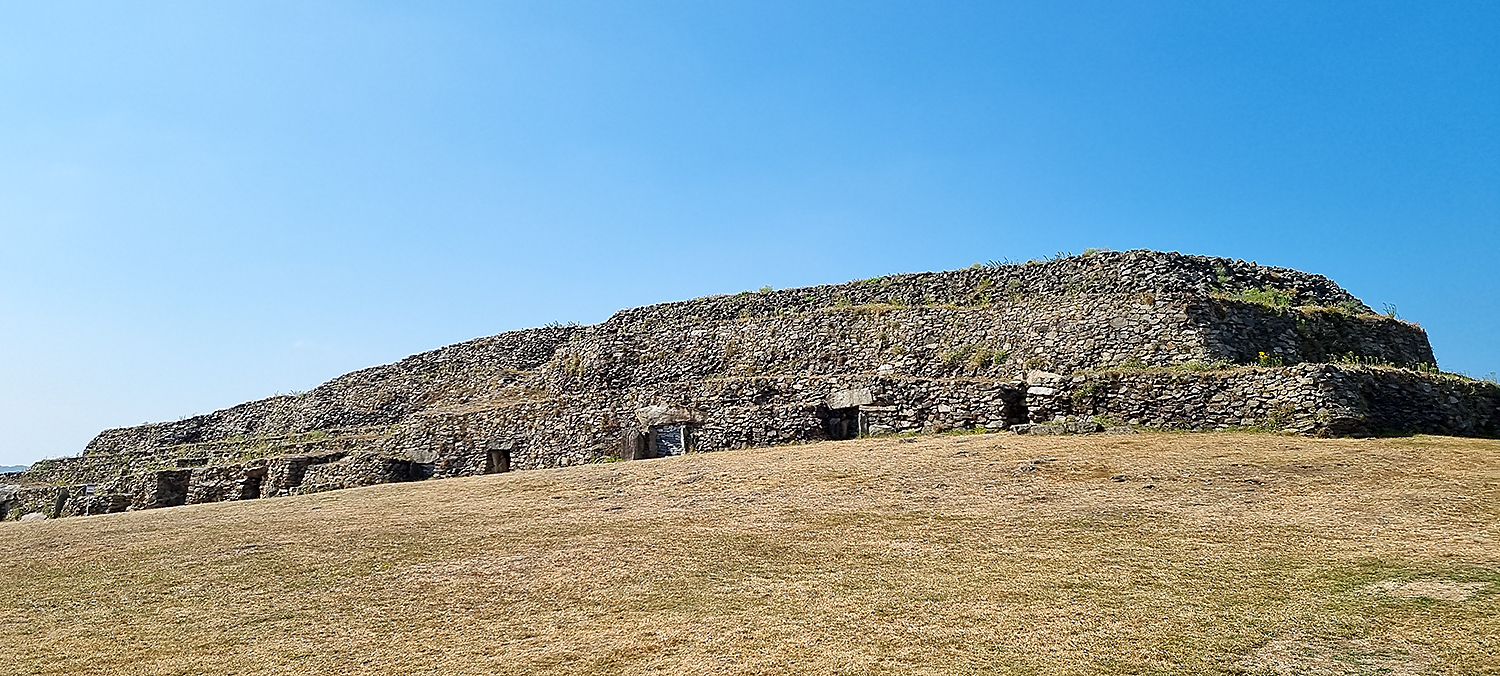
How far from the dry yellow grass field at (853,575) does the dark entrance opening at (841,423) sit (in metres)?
5.28

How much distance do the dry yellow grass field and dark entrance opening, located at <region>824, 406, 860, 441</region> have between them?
208 inches

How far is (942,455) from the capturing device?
1692 centimetres

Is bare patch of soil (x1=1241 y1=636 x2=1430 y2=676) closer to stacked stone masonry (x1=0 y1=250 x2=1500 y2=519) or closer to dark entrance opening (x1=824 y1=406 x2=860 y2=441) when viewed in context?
stacked stone masonry (x1=0 y1=250 x2=1500 y2=519)

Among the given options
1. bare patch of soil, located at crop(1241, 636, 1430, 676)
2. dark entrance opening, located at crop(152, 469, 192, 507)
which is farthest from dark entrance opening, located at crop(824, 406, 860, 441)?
dark entrance opening, located at crop(152, 469, 192, 507)

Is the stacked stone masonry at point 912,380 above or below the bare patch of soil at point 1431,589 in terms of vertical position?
above

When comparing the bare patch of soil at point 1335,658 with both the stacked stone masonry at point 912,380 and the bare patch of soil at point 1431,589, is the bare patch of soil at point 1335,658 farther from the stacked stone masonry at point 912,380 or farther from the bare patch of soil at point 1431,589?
the stacked stone masonry at point 912,380

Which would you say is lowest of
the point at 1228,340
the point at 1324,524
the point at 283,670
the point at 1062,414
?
the point at 283,670

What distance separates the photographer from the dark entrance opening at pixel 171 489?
22.2 m

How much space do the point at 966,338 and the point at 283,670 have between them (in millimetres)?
20099

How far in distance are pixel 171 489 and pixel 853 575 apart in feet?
67.2

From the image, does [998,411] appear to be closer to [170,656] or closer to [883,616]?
[883,616]

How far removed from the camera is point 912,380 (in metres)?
21.5

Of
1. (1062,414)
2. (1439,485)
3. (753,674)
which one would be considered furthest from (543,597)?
(1062,414)

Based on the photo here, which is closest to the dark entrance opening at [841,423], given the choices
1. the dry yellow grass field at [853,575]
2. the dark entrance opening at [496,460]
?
the dry yellow grass field at [853,575]
